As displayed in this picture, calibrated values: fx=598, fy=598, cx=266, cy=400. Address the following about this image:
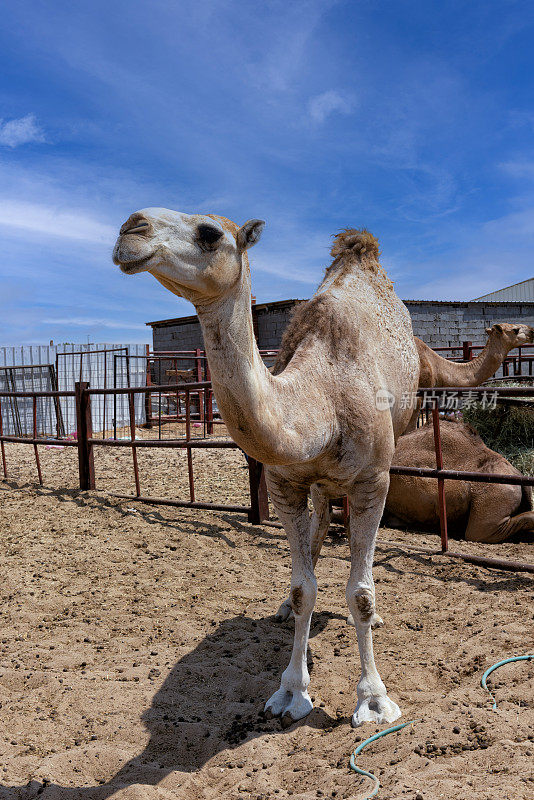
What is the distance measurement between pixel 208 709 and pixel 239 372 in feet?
6.02

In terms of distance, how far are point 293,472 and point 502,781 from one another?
141 cm

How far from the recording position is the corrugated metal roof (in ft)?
96.5

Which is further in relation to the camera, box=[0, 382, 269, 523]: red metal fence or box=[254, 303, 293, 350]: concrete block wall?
box=[254, 303, 293, 350]: concrete block wall

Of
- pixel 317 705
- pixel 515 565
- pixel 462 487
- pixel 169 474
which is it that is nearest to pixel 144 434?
pixel 169 474

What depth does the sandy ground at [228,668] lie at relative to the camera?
7.62 feet

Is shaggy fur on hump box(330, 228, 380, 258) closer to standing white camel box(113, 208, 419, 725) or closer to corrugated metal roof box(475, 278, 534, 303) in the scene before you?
standing white camel box(113, 208, 419, 725)

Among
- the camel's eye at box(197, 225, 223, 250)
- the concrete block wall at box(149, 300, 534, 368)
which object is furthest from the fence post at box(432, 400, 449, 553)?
the concrete block wall at box(149, 300, 534, 368)

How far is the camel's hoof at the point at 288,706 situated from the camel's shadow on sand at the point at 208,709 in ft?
0.11

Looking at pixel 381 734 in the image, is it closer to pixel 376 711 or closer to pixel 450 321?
pixel 376 711

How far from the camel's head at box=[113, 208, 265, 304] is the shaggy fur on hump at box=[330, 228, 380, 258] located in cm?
194

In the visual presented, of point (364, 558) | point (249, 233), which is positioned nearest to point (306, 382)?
point (249, 233)

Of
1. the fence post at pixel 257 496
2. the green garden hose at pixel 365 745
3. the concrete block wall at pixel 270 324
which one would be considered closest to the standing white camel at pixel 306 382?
the green garden hose at pixel 365 745

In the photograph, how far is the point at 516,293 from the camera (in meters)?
30.0

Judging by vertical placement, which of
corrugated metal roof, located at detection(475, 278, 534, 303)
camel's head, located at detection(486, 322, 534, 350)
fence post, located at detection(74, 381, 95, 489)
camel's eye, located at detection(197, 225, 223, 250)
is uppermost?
corrugated metal roof, located at detection(475, 278, 534, 303)
